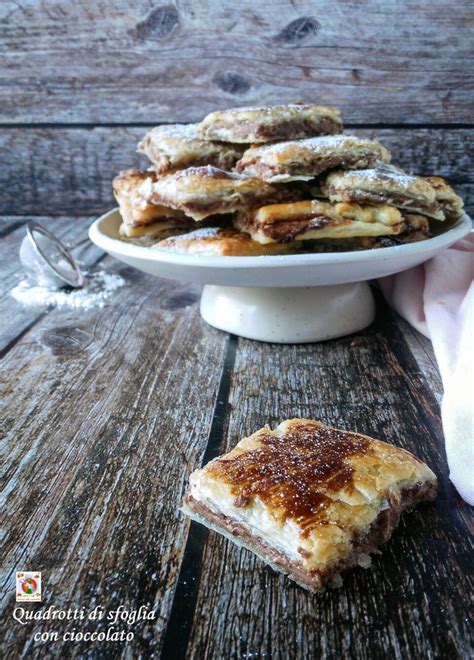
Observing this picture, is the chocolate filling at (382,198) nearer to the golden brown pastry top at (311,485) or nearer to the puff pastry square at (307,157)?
the puff pastry square at (307,157)

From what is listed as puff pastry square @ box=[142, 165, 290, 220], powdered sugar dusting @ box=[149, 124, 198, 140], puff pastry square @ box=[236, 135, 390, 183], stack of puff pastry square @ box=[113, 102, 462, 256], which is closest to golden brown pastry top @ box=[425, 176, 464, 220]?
stack of puff pastry square @ box=[113, 102, 462, 256]

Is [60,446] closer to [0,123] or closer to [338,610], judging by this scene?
[338,610]

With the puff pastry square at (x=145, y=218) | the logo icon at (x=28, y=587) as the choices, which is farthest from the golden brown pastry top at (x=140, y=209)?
the logo icon at (x=28, y=587)

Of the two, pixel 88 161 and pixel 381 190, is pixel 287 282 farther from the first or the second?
pixel 88 161

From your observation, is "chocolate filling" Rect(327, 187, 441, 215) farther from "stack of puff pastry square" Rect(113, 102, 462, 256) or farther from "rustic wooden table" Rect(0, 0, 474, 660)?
"rustic wooden table" Rect(0, 0, 474, 660)

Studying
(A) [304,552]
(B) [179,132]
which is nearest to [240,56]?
(B) [179,132]
